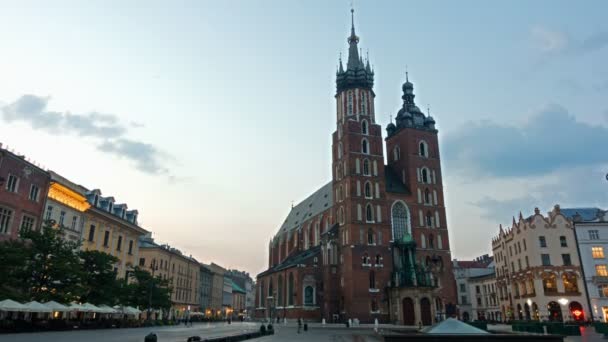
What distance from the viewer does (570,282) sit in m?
60.7

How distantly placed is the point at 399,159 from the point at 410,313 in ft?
90.5

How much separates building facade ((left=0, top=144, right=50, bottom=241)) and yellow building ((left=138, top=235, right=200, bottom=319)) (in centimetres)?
2798

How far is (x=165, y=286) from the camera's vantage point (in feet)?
188

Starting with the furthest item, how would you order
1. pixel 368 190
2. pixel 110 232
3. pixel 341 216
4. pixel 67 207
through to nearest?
pixel 341 216
pixel 368 190
pixel 110 232
pixel 67 207

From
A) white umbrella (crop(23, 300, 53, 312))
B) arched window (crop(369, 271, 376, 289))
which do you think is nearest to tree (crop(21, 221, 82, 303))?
white umbrella (crop(23, 300, 53, 312))

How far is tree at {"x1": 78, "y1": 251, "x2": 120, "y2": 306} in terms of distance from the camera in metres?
37.3

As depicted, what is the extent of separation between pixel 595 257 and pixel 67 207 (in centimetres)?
6510

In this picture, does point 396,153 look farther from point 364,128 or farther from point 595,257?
point 595,257

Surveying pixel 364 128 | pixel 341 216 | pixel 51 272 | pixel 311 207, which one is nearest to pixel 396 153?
pixel 364 128

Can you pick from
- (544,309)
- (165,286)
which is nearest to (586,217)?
(544,309)

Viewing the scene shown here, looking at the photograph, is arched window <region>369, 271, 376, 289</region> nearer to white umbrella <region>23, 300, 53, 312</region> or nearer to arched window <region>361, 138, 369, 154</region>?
arched window <region>361, 138, 369, 154</region>

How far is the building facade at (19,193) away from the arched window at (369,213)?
43241 millimetres

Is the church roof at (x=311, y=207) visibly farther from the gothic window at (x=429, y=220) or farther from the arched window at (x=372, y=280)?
the arched window at (x=372, y=280)

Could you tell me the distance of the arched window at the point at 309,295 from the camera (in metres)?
70.6
